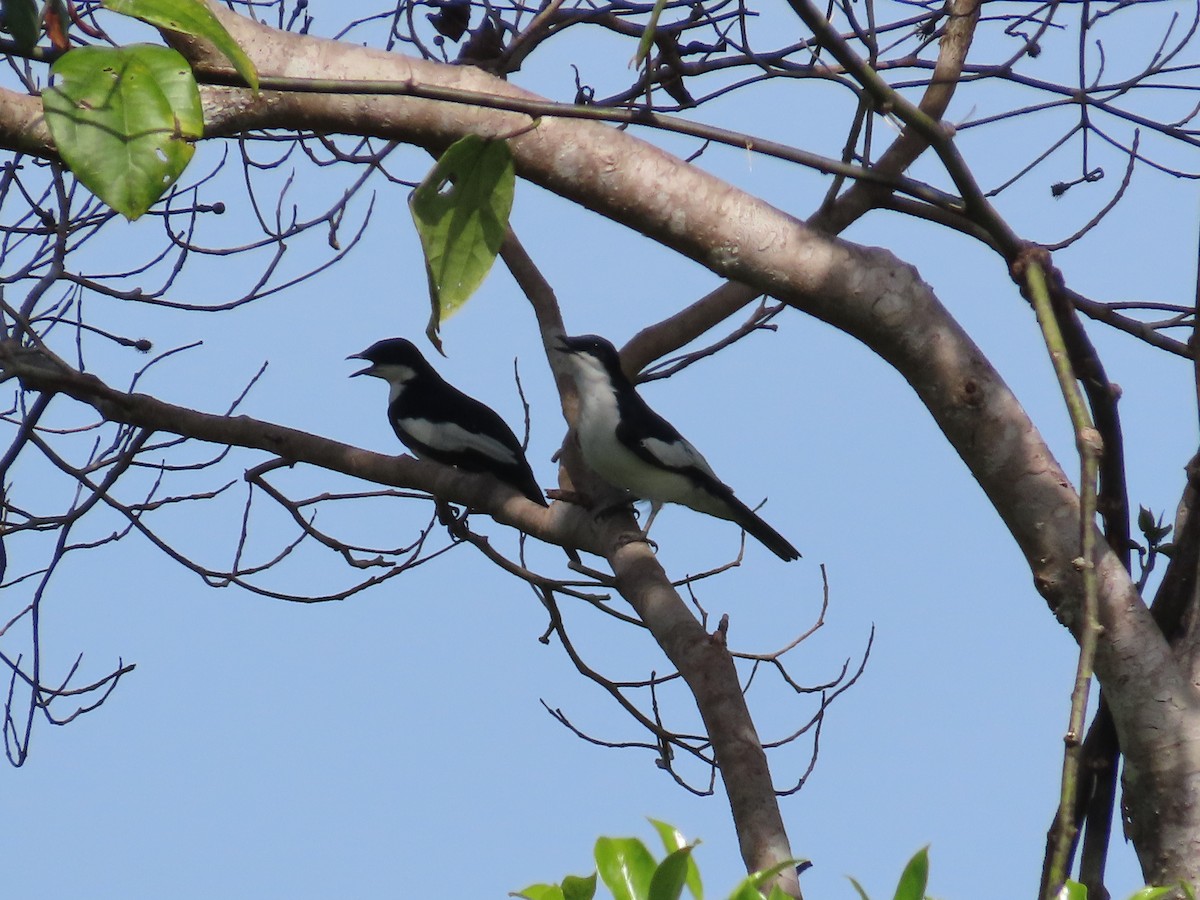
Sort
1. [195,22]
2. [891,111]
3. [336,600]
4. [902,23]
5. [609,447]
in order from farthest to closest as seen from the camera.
Result: 1. [609,447]
2. [902,23]
3. [336,600]
4. [891,111]
5. [195,22]

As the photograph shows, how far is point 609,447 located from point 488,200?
13.4 feet

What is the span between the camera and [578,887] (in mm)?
1445

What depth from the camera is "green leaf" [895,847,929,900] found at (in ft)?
4.36

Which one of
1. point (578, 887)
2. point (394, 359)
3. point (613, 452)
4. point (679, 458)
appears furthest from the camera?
point (394, 359)

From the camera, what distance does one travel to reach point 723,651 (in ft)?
10.8

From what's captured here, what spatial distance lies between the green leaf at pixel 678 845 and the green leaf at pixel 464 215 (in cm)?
71

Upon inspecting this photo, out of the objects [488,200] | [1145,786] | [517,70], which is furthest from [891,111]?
[517,70]

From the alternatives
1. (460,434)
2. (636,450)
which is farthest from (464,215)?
(460,434)

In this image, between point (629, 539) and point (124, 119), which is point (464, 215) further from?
point (629, 539)

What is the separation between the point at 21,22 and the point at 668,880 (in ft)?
3.51

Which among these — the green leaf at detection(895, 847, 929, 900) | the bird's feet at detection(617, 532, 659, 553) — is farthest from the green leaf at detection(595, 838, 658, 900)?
the bird's feet at detection(617, 532, 659, 553)

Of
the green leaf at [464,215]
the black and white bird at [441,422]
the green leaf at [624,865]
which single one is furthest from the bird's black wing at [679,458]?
the green leaf at [624,865]

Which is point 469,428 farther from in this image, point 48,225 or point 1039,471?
point 1039,471

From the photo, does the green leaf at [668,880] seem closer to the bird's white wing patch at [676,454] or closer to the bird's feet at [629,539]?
the bird's feet at [629,539]
